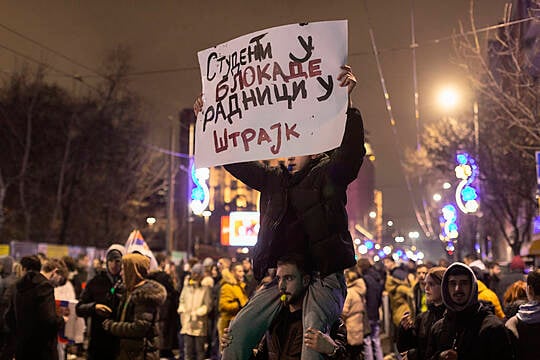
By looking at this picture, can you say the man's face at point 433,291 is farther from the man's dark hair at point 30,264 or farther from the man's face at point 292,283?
the man's dark hair at point 30,264

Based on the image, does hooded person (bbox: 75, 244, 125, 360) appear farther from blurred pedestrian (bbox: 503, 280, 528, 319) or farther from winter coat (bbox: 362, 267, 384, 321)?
winter coat (bbox: 362, 267, 384, 321)

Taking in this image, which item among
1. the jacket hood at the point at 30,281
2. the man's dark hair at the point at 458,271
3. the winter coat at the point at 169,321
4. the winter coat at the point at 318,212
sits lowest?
the winter coat at the point at 169,321

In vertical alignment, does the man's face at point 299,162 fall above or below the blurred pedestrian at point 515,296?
above

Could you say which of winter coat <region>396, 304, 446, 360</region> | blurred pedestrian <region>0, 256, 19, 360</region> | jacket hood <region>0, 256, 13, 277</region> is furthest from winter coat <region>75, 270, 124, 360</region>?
winter coat <region>396, 304, 446, 360</region>

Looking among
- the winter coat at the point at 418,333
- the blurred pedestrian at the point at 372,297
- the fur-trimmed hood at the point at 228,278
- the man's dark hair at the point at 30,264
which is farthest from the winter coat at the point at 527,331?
the blurred pedestrian at the point at 372,297

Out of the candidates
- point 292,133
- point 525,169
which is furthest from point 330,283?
point 525,169

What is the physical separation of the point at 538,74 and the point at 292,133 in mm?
16867

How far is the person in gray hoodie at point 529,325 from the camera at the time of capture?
563cm

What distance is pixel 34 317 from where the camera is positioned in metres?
7.61

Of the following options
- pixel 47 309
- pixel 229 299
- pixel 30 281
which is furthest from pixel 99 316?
pixel 229 299

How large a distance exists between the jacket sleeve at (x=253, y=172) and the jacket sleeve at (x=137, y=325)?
9.36 feet

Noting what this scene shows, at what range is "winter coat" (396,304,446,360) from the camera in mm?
5736

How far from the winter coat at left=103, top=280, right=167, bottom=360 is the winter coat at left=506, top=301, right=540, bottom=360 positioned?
317 cm

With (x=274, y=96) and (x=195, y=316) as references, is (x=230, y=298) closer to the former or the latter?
(x=195, y=316)
